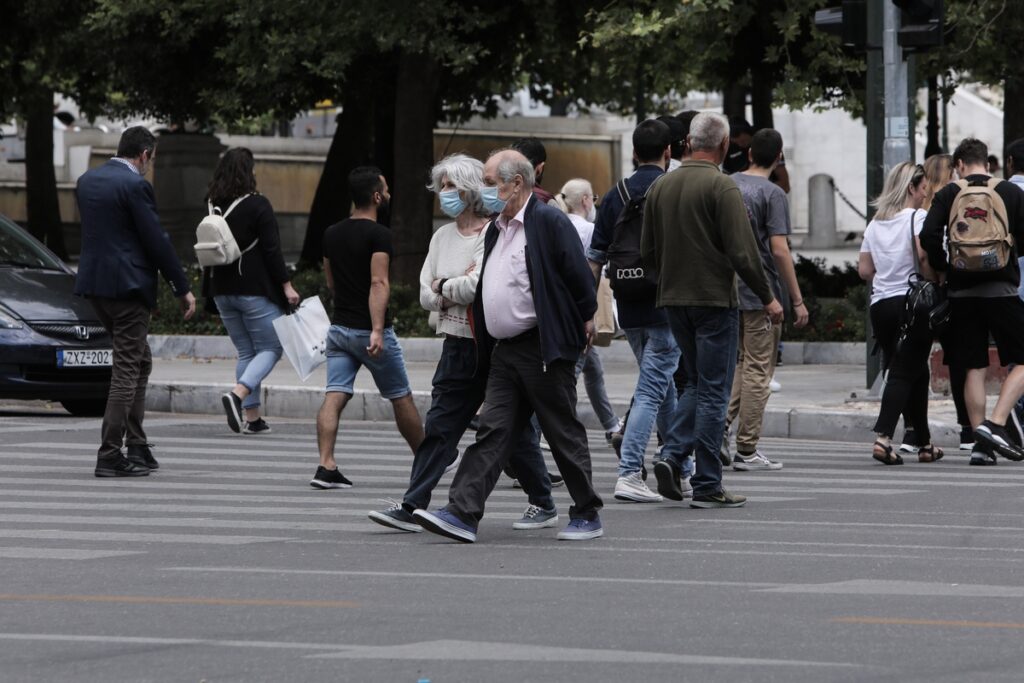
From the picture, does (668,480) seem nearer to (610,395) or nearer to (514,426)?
(514,426)

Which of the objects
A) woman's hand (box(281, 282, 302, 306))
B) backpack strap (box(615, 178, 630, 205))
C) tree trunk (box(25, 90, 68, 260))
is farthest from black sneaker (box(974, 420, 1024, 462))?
tree trunk (box(25, 90, 68, 260))

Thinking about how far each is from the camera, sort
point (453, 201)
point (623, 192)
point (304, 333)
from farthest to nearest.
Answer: point (304, 333) → point (623, 192) → point (453, 201)

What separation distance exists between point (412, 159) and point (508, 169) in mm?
14283

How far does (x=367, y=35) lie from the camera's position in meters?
21.6

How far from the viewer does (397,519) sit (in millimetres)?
8867

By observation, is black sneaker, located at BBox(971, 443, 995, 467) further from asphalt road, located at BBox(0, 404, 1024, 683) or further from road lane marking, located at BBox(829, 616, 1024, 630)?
road lane marking, located at BBox(829, 616, 1024, 630)

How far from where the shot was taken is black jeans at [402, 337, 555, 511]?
8.85 m

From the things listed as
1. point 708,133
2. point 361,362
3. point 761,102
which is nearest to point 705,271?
point 708,133

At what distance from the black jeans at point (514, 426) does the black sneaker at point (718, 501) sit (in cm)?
122

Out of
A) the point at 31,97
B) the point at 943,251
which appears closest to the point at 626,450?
the point at 943,251

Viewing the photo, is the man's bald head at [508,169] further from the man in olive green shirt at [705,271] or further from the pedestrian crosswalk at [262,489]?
the pedestrian crosswalk at [262,489]

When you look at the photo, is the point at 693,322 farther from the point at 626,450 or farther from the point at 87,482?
the point at 87,482

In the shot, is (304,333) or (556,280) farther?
(304,333)

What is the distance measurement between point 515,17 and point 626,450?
43.8ft
